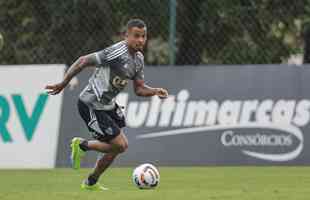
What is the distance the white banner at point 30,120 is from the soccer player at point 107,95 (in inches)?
197

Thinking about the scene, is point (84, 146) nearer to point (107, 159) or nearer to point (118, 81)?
point (107, 159)

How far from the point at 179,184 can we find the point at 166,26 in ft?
19.9

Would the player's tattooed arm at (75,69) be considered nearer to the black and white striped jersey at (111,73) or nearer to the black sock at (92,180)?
the black and white striped jersey at (111,73)

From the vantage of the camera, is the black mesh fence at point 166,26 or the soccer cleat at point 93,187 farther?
the black mesh fence at point 166,26

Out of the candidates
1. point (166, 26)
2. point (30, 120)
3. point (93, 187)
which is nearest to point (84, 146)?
point (93, 187)

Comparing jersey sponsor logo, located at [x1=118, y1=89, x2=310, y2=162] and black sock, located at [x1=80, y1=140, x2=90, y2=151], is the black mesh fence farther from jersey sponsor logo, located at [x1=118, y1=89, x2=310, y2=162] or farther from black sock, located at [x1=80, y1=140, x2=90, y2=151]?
black sock, located at [x1=80, y1=140, x2=90, y2=151]

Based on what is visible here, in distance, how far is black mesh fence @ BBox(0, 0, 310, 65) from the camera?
1750 centimetres

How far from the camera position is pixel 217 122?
52.6 feet

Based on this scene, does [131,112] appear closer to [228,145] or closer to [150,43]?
[228,145]

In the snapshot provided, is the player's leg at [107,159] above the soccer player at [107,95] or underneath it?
underneath

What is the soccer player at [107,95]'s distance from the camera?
11078mm

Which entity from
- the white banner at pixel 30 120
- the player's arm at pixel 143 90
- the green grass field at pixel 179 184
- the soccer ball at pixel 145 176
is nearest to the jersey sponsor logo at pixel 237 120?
the green grass field at pixel 179 184

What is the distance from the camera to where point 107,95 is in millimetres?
11188

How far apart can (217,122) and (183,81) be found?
2.92 ft
